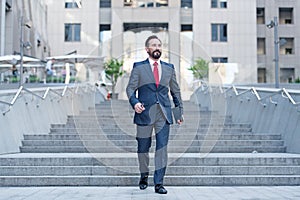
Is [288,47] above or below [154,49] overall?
above

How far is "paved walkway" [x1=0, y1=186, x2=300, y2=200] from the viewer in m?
4.96

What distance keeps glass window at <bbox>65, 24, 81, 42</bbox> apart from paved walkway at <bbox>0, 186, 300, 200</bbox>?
29.9 m

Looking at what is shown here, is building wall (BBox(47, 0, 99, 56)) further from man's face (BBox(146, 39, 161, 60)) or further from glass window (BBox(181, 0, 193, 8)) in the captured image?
man's face (BBox(146, 39, 161, 60))

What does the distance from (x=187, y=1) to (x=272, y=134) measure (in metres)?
28.6

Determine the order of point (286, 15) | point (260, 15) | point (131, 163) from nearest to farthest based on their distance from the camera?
point (131, 163) → point (260, 15) → point (286, 15)

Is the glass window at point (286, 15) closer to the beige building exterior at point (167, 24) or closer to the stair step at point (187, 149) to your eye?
the beige building exterior at point (167, 24)

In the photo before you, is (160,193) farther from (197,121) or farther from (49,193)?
(197,121)

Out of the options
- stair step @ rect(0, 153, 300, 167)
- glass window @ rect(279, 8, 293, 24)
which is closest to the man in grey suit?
stair step @ rect(0, 153, 300, 167)

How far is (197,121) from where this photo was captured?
987 centimetres

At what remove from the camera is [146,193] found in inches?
204

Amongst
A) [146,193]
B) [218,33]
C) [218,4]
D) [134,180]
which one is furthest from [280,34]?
[146,193]

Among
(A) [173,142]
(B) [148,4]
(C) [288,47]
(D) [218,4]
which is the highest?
(D) [218,4]

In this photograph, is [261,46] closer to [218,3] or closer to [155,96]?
[218,3]

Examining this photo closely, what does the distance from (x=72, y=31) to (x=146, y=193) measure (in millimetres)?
30812
